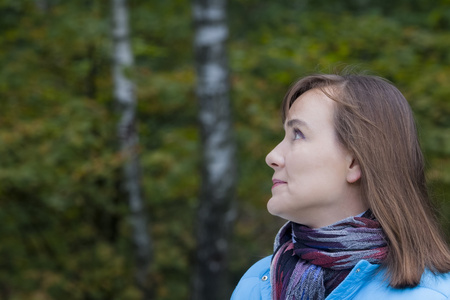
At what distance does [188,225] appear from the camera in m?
7.84

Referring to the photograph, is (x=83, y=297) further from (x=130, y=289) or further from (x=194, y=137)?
(x=194, y=137)

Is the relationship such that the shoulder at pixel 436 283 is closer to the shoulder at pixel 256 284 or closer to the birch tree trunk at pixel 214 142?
the shoulder at pixel 256 284


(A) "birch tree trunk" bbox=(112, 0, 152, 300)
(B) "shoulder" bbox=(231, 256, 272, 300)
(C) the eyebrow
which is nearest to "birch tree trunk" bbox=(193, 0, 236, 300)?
(A) "birch tree trunk" bbox=(112, 0, 152, 300)

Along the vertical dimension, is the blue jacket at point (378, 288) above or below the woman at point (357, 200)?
below

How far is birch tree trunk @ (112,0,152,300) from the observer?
244 inches

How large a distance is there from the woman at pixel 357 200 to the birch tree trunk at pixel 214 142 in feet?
11.2

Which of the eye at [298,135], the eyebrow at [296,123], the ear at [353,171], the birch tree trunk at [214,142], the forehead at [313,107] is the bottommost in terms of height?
the birch tree trunk at [214,142]

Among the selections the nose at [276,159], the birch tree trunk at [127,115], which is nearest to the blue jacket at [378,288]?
the nose at [276,159]

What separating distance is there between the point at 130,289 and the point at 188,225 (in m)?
1.36

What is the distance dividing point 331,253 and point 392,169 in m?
0.26

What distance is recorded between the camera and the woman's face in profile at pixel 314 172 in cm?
134

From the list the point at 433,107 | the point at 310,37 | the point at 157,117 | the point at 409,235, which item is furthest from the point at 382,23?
the point at 409,235

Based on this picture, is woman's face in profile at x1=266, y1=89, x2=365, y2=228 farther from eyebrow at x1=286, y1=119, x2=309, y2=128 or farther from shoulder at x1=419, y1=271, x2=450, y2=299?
shoulder at x1=419, y1=271, x2=450, y2=299

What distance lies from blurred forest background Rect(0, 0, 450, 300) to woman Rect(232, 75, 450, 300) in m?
3.46
